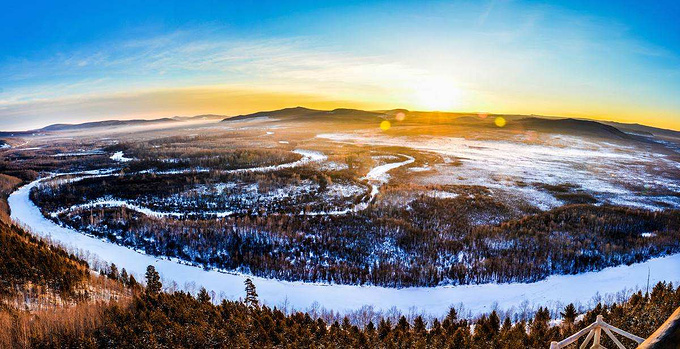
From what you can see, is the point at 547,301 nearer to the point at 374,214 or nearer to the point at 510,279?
the point at 510,279

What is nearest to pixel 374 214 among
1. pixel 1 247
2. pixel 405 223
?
pixel 405 223

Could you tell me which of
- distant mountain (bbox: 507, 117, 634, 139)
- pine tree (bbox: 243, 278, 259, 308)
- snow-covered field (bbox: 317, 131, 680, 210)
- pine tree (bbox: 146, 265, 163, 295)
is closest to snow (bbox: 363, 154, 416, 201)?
snow-covered field (bbox: 317, 131, 680, 210)

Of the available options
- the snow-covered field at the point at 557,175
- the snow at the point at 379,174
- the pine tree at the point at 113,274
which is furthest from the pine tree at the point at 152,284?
the snow-covered field at the point at 557,175

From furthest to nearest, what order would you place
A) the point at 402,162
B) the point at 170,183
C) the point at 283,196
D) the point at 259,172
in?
the point at 402,162 < the point at 259,172 < the point at 170,183 < the point at 283,196

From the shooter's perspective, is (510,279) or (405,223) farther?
(405,223)

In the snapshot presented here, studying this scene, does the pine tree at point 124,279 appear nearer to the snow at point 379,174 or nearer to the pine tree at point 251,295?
the pine tree at point 251,295

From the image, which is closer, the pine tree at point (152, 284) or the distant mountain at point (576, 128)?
the pine tree at point (152, 284)

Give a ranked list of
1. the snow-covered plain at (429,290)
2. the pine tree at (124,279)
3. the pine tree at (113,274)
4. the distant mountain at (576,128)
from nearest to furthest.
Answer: the snow-covered plain at (429,290), the pine tree at (124,279), the pine tree at (113,274), the distant mountain at (576,128)

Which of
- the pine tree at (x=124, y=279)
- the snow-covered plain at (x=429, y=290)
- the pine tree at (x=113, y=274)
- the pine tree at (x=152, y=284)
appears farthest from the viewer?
the pine tree at (x=113, y=274)

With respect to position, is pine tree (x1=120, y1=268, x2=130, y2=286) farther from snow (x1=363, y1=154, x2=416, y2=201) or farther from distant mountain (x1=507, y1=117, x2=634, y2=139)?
distant mountain (x1=507, y1=117, x2=634, y2=139)
